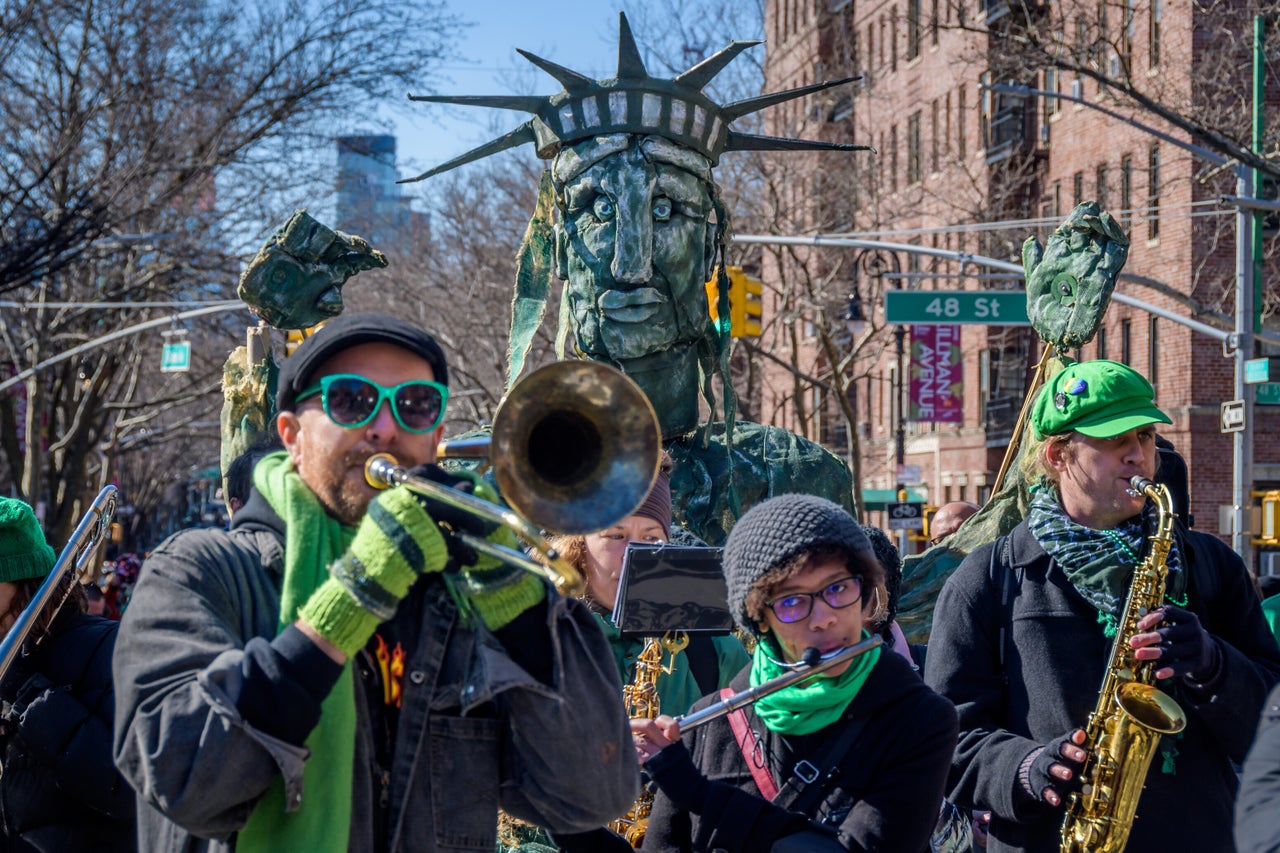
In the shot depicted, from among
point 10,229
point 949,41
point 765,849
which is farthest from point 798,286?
point 765,849

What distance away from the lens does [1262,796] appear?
108 inches

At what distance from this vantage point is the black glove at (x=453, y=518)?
2756mm

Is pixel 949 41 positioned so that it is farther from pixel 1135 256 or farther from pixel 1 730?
pixel 1 730

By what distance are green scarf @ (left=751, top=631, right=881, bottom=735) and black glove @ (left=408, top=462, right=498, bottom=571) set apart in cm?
98

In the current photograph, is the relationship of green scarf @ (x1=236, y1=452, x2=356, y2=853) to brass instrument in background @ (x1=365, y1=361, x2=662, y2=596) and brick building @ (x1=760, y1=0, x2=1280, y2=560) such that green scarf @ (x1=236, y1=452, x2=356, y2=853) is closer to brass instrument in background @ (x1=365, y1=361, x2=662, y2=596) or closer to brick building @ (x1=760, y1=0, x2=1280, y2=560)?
brass instrument in background @ (x1=365, y1=361, x2=662, y2=596)

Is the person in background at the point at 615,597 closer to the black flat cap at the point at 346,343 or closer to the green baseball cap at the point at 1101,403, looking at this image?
the green baseball cap at the point at 1101,403

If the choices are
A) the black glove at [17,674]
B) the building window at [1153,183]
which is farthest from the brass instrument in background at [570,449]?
the building window at [1153,183]

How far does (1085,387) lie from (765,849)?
1589 millimetres

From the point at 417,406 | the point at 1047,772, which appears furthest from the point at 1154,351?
the point at 417,406

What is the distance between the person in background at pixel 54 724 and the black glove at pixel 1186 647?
245 centimetres

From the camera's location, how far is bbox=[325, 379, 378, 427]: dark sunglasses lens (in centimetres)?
297

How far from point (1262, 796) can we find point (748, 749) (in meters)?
1.20

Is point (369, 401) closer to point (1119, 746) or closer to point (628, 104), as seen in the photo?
point (1119, 746)

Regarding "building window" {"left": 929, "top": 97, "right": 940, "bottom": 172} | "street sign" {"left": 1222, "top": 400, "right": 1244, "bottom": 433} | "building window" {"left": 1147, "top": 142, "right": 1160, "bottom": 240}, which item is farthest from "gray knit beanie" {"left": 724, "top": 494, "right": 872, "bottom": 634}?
"building window" {"left": 929, "top": 97, "right": 940, "bottom": 172}
